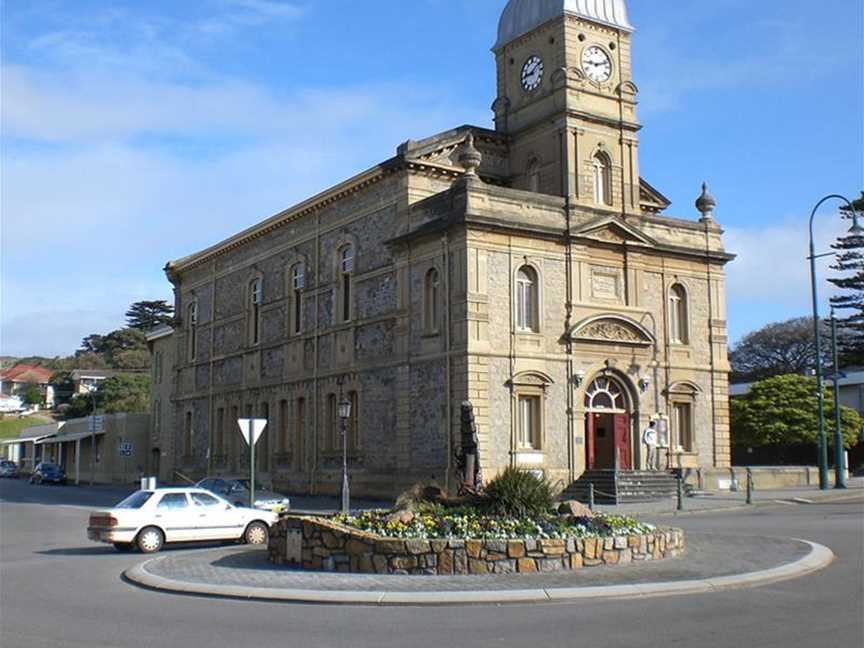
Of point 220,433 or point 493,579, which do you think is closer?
point 493,579

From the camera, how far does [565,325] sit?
1389 inches

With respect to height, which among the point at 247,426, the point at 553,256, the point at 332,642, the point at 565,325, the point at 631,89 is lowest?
the point at 332,642

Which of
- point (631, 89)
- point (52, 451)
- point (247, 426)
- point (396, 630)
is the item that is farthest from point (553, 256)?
point (52, 451)

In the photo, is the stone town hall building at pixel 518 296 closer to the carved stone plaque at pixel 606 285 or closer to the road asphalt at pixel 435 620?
the carved stone plaque at pixel 606 285

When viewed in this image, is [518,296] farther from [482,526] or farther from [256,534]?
[482,526]

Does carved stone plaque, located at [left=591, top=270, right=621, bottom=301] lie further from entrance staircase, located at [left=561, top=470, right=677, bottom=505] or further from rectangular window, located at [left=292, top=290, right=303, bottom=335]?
rectangular window, located at [left=292, top=290, right=303, bottom=335]

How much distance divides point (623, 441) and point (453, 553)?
22811 millimetres

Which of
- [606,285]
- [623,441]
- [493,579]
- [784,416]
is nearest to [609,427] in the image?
[623,441]

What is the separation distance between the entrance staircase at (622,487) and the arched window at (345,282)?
473 inches

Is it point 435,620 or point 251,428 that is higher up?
point 251,428

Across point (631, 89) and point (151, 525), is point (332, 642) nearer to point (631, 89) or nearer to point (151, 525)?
point (151, 525)

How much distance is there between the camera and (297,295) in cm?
4500

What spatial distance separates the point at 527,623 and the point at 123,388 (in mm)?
88005

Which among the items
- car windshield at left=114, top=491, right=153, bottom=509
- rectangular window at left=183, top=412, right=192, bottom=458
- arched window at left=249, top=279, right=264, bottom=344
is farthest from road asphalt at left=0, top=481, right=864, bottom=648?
rectangular window at left=183, top=412, right=192, bottom=458
